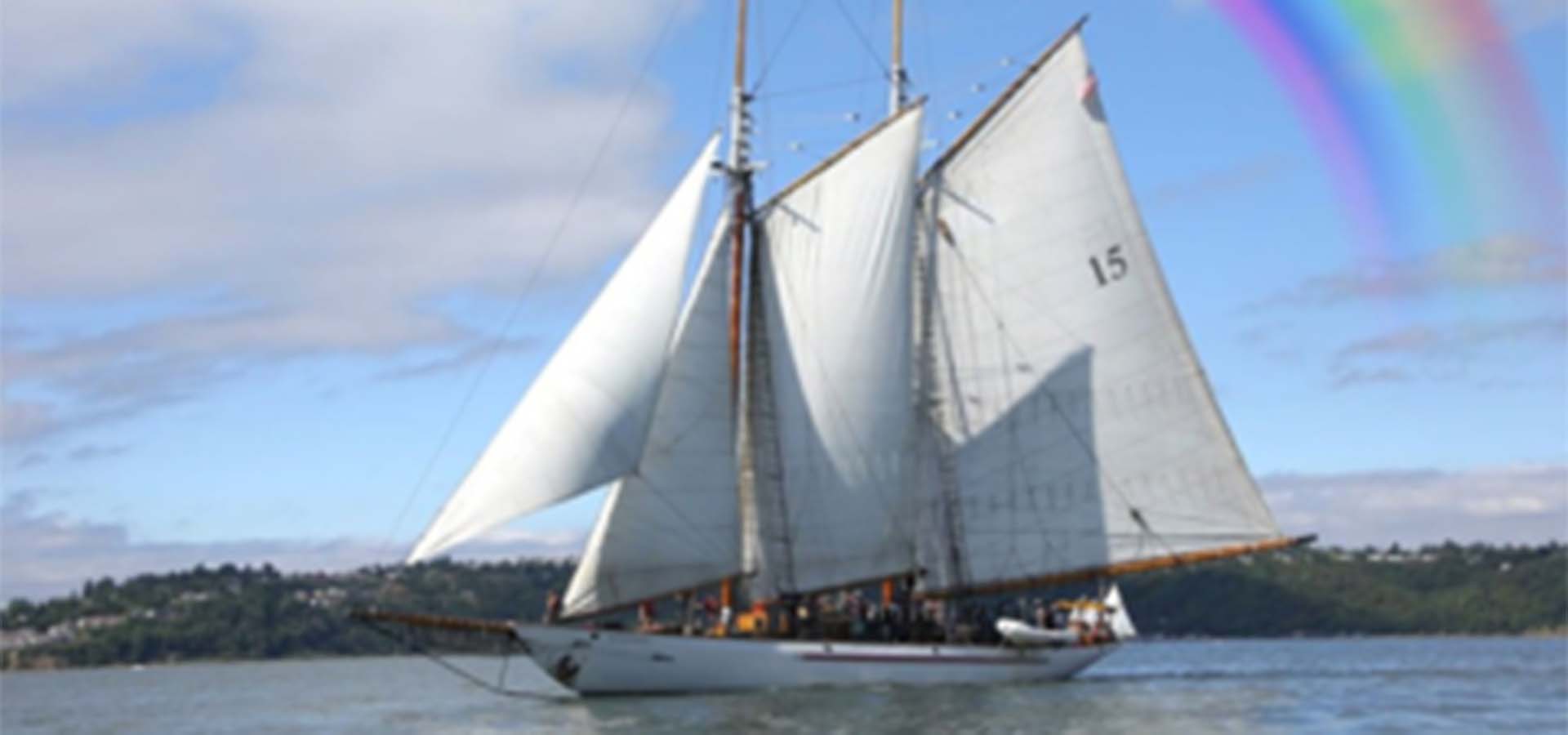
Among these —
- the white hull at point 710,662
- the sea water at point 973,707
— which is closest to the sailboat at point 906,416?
the white hull at point 710,662

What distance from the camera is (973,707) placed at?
2072 inches

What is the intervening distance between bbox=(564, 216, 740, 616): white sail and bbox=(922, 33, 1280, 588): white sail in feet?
26.5

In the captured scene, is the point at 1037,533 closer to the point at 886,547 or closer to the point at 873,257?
the point at 886,547

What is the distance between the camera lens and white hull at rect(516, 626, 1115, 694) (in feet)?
182

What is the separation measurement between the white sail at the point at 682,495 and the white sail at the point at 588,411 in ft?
6.99

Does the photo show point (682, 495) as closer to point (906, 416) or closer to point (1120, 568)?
point (906, 416)

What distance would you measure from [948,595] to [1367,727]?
16.4 metres

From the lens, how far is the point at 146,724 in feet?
225

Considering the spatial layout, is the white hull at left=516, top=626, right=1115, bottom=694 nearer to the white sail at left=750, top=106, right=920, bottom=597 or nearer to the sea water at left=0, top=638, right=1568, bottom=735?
the sea water at left=0, top=638, right=1568, bottom=735

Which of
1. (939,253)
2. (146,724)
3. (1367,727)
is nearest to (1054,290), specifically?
(939,253)

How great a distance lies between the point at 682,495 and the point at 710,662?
4.65 metres

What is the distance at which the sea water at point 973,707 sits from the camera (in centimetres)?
4862

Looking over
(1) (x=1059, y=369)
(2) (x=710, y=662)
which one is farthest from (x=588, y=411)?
(1) (x=1059, y=369)

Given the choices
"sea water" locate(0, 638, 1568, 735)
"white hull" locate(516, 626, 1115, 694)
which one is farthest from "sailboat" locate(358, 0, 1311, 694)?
"sea water" locate(0, 638, 1568, 735)
